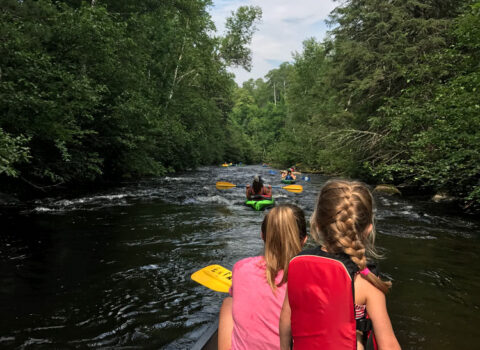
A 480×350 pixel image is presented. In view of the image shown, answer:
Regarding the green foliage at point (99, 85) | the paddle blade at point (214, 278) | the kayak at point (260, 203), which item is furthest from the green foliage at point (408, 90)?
the green foliage at point (99, 85)

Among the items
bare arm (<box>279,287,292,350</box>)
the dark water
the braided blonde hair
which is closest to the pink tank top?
bare arm (<box>279,287,292,350</box>)

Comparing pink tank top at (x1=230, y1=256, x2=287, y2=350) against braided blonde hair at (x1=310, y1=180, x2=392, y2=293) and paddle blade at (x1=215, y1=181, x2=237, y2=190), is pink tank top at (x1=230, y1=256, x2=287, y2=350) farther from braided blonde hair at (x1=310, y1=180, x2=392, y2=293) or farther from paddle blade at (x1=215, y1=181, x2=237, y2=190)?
paddle blade at (x1=215, y1=181, x2=237, y2=190)

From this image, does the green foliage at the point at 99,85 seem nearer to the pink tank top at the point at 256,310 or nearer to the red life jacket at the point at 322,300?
the pink tank top at the point at 256,310

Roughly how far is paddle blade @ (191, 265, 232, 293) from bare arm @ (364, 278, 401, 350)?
8.07 feet

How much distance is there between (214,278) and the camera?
12.6 ft

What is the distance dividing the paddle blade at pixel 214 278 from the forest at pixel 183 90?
415cm

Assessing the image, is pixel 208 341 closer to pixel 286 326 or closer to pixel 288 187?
pixel 286 326

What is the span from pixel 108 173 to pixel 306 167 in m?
18.6

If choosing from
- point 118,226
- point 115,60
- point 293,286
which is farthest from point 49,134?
point 293,286

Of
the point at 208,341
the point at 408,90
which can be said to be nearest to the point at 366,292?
the point at 208,341

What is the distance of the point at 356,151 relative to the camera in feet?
47.4

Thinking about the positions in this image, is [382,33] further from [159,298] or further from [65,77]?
[159,298]

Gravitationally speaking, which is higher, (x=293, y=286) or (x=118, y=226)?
(x=293, y=286)

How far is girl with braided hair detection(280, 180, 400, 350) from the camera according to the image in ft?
4.25
